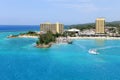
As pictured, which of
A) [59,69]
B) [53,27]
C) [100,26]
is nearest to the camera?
[59,69]

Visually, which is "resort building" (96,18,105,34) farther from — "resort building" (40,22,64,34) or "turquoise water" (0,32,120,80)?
"turquoise water" (0,32,120,80)

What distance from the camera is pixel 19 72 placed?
14.8m

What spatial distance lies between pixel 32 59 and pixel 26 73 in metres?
4.78

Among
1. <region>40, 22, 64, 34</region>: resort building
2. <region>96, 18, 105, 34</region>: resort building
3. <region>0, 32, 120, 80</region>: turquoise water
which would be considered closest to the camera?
<region>0, 32, 120, 80</region>: turquoise water

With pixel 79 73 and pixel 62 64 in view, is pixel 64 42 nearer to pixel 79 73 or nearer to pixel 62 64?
pixel 62 64

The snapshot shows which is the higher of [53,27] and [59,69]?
[53,27]

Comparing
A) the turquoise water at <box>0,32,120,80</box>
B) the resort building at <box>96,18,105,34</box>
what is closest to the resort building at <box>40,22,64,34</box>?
the resort building at <box>96,18,105,34</box>

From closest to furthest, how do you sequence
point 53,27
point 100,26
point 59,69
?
1. point 59,69
2. point 100,26
3. point 53,27

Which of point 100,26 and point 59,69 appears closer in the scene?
point 59,69

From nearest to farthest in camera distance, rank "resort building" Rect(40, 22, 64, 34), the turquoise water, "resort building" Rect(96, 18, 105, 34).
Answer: the turquoise water, "resort building" Rect(96, 18, 105, 34), "resort building" Rect(40, 22, 64, 34)

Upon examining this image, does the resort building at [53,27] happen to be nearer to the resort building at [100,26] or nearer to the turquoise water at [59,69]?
the resort building at [100,26]

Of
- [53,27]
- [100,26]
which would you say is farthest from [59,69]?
[100,26]

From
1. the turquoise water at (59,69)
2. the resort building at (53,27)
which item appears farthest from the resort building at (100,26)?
the turquoise water at (59,69)

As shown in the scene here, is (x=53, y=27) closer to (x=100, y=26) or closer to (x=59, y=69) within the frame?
(x=100, y=26)
